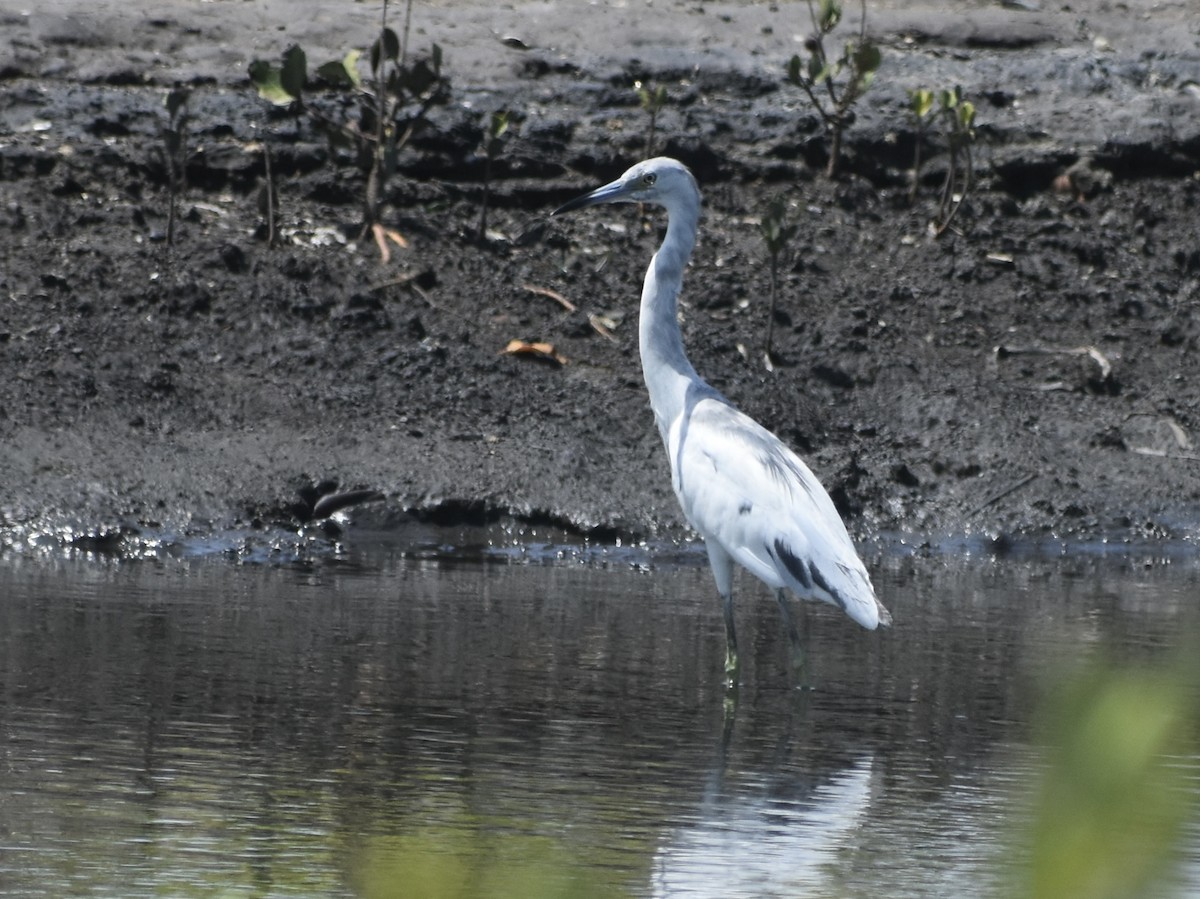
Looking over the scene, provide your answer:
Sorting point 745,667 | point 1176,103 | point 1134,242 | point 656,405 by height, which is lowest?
point 745,667

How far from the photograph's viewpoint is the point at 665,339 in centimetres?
721

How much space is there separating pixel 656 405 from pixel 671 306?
396mm

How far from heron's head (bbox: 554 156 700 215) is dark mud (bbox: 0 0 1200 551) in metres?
2.07

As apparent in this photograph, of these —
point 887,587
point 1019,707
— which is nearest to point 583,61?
point 887,587

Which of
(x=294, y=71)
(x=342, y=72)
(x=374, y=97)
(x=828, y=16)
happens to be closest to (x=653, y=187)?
(x=342, y=72)

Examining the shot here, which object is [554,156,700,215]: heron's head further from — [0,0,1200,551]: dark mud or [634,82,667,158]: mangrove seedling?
[634,82,667,158]: mangrove seedling

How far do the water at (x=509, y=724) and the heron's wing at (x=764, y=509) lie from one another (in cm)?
36

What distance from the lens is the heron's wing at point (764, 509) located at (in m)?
6.04

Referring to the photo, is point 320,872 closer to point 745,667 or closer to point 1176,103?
point 745,667

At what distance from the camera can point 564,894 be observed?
80 centimetres

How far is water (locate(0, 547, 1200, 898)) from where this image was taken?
3.71 metres

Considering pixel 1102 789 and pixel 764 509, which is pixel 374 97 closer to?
pixel 764 509

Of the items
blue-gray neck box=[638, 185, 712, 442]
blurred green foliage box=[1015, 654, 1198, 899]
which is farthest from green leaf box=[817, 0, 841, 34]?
blurred green foliage box=[1015, 654, 1198, 899]

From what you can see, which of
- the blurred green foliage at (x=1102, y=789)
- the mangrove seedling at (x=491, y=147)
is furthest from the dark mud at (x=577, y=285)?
the blurred green foliage at (x=1102, y=789)
